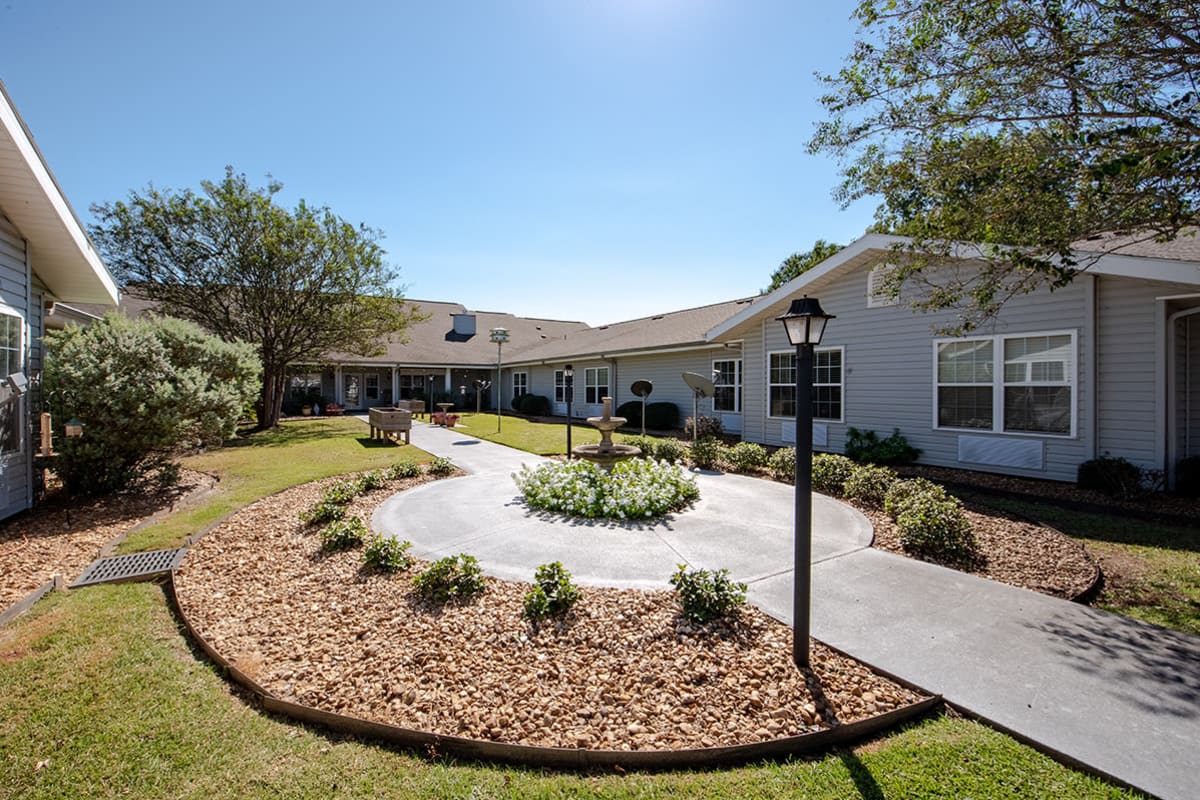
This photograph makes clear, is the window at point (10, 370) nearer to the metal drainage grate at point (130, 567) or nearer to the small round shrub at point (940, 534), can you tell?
the metal drainage grate at point (130, 567)

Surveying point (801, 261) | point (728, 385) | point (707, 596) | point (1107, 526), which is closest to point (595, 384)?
point (728, 385)

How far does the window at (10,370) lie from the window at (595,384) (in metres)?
15.9

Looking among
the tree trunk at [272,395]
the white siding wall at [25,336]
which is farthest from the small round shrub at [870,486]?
the tree trunk at [272,395]

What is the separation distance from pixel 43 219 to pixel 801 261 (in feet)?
107

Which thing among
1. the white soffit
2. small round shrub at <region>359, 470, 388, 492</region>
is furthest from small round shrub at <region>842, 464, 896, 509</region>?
the white soffit

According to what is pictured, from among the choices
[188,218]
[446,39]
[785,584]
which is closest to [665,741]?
[785,584]

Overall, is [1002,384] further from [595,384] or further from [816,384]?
[595,384]

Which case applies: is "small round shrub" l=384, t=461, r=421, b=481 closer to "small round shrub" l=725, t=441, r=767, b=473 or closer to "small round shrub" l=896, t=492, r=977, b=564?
"small round shrub" l=725, t=441, r=767, b=473

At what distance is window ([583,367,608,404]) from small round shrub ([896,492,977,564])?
1561 cm

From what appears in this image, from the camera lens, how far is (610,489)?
6.66 m

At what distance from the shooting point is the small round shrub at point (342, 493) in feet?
20.5

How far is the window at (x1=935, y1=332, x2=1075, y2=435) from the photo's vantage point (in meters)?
8.20

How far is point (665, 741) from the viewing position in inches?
97.7

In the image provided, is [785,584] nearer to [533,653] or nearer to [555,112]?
[533,653]
